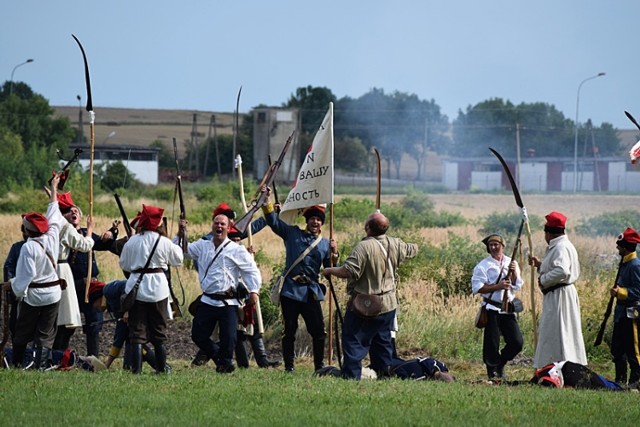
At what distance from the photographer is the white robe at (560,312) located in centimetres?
1266

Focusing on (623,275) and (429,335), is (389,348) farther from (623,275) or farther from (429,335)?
(429,335)

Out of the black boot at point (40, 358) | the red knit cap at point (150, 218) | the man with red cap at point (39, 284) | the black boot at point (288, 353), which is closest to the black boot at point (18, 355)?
the man with red cap at point (39, 284)

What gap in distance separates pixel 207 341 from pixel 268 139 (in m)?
58.3

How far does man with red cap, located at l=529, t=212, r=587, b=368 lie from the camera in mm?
12664

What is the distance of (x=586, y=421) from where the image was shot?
9.70 metres

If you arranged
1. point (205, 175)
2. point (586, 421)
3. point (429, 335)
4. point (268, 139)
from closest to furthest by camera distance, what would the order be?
point (586, 421), point (429, 335), point (268, 139), point (205, 175)

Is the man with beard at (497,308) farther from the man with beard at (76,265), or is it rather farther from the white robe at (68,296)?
the white robe at (68,296)

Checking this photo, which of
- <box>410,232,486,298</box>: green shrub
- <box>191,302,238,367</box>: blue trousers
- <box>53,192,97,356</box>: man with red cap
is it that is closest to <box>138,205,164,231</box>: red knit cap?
<box>191,302,238,367</box>: blue trousers

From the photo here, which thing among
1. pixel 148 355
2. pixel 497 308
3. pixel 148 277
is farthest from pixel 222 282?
pixel 497 308

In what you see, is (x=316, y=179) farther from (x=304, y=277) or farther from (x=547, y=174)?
(x=547, y=174)

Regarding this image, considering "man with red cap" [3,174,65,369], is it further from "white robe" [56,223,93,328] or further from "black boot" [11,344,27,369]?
"white robe" [56,223,93,328]

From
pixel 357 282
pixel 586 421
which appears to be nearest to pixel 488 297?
pixel 357 282

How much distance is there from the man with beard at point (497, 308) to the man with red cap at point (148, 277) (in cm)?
397

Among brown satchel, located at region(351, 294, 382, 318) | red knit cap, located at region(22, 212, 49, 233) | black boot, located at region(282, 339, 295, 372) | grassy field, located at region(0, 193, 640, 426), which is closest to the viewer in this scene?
grassy field, located at region(0, 193, 640, 426)
